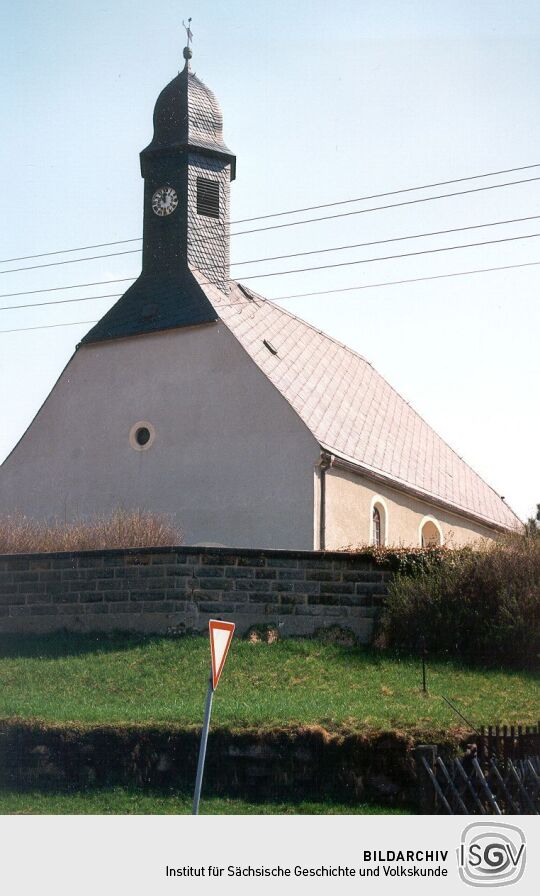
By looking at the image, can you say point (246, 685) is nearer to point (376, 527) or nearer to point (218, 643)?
point (218, 643)

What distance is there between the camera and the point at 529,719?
43.1 feet

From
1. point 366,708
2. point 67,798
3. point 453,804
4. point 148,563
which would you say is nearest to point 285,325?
point 148,563

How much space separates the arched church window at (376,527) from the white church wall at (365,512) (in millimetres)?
145

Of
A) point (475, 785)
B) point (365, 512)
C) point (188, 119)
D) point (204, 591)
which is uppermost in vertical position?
point (188, 119)

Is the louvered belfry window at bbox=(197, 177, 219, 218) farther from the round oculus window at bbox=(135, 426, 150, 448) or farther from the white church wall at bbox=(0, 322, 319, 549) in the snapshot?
the round oculus window at bbox=(135, 426, 150, 448)

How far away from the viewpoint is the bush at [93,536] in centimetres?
2117

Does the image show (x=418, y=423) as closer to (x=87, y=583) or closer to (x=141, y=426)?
(x=141, y=426)

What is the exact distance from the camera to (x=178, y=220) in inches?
1022

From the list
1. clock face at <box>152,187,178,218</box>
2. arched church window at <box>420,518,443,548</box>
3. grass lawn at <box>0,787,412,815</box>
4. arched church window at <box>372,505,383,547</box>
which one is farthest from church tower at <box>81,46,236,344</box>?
grass lawn at <box>0,787,412,815</box>

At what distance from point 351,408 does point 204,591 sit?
10.4 meters
